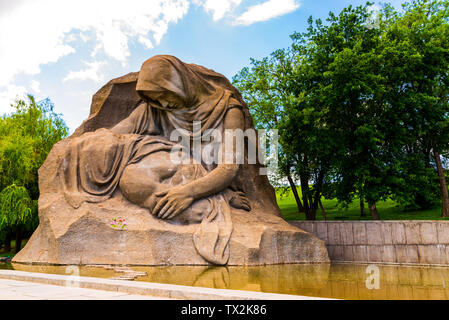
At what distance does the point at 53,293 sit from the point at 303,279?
138 inches

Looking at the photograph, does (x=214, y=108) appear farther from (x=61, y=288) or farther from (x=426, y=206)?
(x=426, y=206)

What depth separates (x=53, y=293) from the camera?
423 centimetres

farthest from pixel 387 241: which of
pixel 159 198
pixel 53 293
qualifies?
pixel 53 293

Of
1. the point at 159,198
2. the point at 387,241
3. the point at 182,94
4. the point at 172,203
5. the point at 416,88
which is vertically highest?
the point at 416,88

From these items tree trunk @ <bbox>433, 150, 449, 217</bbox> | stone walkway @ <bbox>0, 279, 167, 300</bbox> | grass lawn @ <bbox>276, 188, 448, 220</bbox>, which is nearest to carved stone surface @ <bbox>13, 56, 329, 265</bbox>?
stone walkway @ <bbox>0, 279, 167, 300</bbox>

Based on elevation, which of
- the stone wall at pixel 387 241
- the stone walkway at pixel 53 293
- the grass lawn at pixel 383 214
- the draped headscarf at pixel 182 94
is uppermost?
the draped headscarf at pixel 182 94

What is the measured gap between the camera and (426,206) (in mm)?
19688

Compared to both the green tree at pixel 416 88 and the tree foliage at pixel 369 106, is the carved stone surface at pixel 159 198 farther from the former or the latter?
the green tree at pixel 416 88

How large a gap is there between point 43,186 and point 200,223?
12.0 feet

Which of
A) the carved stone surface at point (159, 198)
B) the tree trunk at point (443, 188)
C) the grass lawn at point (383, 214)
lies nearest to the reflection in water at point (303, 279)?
the carved stone surface at point (159, 198)

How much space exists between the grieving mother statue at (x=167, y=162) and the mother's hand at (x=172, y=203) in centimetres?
2

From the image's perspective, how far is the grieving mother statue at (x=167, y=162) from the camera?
8.48 metres

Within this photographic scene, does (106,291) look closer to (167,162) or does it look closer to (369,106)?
(167,162)

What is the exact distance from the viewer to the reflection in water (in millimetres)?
4906
